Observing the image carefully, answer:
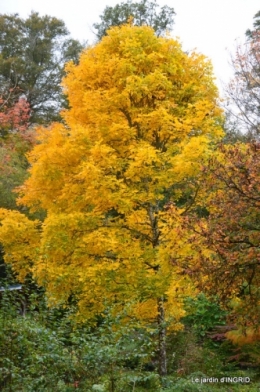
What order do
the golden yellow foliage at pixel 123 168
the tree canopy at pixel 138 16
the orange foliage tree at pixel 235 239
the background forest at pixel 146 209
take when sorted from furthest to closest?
the tree canopy at pixel 138 16 → the golden yellow foliage at pixel 123 168 → the background forest at pixel 146 209 → the orange foliage tree at pixel 235 239

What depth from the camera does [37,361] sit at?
4.10m

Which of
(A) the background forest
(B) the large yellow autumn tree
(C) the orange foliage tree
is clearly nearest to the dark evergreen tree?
(B) the large yellow autumn tree

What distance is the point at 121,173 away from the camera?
27.0ft

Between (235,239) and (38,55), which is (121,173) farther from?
(38,55)

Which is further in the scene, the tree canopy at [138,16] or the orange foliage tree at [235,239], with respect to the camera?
the tree canopy at [138,16]

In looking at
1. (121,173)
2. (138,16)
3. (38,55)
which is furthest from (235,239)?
(38,55)

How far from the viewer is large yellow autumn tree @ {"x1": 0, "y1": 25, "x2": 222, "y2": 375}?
7504 mm

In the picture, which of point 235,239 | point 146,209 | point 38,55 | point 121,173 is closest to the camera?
point 235,239

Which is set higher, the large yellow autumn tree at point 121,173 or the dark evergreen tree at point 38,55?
the dark evergreen tree at point 38,55

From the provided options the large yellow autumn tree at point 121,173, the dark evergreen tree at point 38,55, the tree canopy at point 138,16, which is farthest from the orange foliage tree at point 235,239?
the dark evergreen tree at point 38,55

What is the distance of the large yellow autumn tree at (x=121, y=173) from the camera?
750cm

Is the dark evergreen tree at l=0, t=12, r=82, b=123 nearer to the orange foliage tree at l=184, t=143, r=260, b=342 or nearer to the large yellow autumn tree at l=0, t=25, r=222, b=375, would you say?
the large yellow autumn tree at l=0, t=25, r=222, b=375

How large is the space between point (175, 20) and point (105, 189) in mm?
19956

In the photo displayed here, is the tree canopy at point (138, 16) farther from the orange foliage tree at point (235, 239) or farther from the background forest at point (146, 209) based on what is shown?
the orange foliage tree at point (235, 239)
